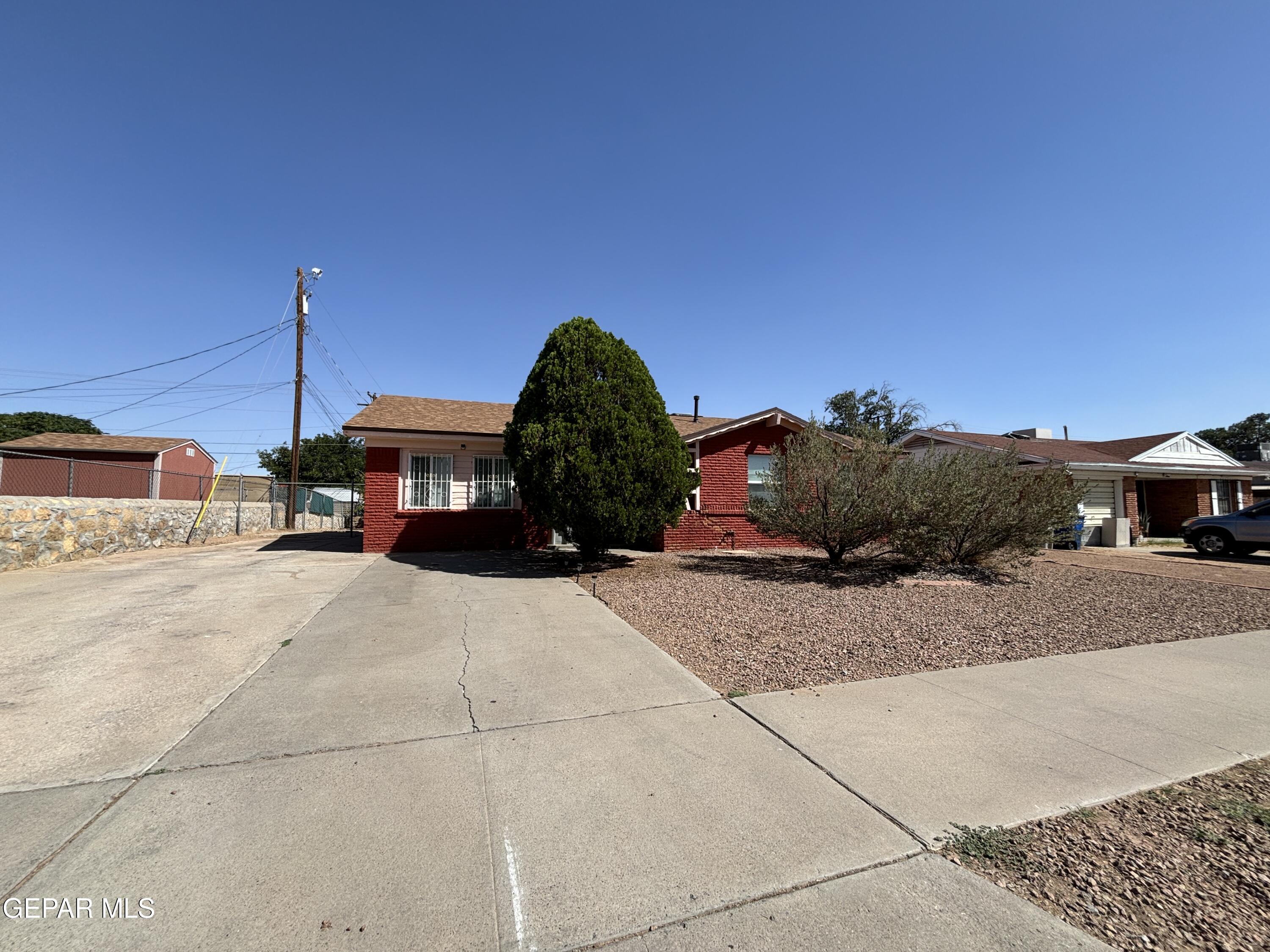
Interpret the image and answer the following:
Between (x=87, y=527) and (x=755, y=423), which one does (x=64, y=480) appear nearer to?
(x=87, y=527)

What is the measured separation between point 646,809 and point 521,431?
25.9 ft

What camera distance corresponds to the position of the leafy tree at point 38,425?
4728 centimetres

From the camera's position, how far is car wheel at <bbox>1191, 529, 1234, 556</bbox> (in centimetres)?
1359

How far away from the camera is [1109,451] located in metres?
21.0

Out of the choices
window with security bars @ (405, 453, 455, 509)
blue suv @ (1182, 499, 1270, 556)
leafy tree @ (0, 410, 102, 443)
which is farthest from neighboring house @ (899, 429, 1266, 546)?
leafy tree @ (0, 410, 102, 443)

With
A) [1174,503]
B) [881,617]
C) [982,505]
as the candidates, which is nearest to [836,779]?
[881,617]

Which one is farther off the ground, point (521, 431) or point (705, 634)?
point (521, 431)

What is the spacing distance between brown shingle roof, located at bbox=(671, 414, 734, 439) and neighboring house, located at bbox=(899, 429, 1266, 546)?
6670 mm

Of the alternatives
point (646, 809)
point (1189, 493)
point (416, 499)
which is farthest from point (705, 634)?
point (1189, 493)

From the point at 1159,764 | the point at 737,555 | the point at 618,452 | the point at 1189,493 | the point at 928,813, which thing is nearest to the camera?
the point at 928,813

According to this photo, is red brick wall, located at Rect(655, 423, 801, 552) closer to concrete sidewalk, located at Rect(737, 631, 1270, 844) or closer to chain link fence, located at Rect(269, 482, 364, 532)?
concrete sidewalk, located at Rect(737, 631, 1270, 844)

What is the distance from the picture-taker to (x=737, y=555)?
502 inches

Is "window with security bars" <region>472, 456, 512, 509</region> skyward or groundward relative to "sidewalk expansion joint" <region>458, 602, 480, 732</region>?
skyward

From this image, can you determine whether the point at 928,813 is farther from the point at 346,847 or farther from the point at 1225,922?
the point at 346,847
